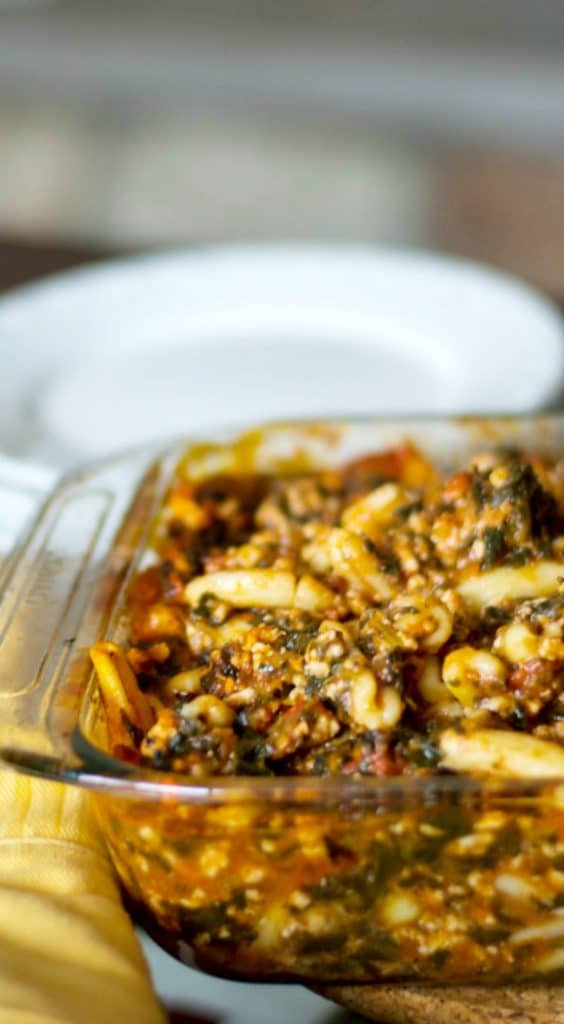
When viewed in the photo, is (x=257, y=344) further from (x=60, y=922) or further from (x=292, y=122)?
(x=292, y=122)

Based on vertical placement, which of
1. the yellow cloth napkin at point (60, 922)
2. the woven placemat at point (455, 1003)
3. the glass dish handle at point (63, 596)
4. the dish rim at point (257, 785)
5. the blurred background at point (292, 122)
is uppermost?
the blurred background at point (292, 122)

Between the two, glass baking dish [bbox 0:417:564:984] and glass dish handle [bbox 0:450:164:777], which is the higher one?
glass dish handle [bbox 0:450:164:777]

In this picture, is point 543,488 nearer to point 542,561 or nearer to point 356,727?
point 542,561

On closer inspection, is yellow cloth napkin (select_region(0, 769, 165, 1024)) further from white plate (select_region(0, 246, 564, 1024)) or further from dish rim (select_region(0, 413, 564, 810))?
white plate (select_region(0, 246, 564, 1024))

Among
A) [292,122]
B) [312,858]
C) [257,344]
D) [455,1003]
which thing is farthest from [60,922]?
[292,122]

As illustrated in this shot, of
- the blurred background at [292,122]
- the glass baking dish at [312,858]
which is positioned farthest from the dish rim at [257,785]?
the blurred background at [292,122]

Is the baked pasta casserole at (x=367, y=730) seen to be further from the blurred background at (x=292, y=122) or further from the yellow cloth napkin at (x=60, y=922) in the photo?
the blurred background at (x=292, y=122)

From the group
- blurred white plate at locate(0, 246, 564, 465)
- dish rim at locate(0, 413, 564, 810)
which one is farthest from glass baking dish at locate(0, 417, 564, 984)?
blurred white plate at locate(0, 246, 564, 465)
